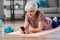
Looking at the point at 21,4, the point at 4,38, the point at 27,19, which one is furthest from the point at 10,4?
the point at 4,38

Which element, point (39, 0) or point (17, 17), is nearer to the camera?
point (39, 0)

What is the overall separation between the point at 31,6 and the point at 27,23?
1.02ft

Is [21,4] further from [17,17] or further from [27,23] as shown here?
[27,23]

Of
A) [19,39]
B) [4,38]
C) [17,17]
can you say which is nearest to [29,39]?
[19,39]

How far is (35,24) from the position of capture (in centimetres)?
312

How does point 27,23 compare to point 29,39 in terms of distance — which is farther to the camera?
point 27,23

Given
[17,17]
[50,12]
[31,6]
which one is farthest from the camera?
[17,17]

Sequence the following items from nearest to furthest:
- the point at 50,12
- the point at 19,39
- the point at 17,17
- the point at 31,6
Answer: the point at 19,39 → the point at 31,6 → the point at 50,12 → the point at 17,17

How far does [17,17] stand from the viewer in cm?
652

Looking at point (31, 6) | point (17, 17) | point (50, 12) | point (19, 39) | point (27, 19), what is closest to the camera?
point (19, 39)

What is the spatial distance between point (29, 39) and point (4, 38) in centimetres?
32

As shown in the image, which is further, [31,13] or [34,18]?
[34,18]

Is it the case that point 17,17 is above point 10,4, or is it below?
below

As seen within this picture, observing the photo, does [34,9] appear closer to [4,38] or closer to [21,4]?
[4,38]
